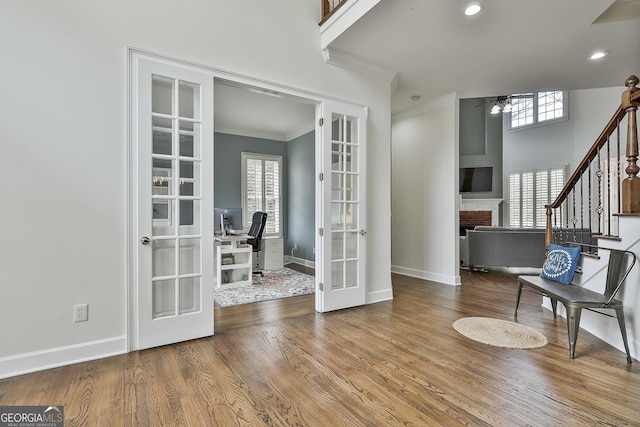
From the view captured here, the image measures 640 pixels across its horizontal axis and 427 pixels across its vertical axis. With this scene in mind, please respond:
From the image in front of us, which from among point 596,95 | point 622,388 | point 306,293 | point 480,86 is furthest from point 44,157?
point 596,95

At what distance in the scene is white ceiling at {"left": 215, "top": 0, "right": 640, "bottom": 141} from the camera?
2738mm

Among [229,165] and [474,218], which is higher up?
[229,165]

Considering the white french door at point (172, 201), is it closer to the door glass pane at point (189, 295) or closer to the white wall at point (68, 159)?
the door glass pane at point (189, 295)

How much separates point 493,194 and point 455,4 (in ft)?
28.1

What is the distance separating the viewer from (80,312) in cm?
225

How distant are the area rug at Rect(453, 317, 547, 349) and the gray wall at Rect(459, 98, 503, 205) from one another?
8.07 metres

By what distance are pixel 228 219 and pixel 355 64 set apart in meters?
3.43

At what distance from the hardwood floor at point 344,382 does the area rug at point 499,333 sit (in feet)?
0.35

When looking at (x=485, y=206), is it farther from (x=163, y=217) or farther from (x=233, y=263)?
(x=163, y=217)

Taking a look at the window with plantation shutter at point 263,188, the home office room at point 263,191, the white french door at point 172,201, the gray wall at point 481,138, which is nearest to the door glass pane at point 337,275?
the home office room at point 263,191

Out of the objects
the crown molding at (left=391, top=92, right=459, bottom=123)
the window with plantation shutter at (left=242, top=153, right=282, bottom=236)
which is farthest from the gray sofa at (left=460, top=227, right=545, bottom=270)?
the window with plantation shutter at (left=242, top=153, right=282, bottom=236)

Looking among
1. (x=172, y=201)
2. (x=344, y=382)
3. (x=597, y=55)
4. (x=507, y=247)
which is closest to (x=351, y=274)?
(x=344, y=382)

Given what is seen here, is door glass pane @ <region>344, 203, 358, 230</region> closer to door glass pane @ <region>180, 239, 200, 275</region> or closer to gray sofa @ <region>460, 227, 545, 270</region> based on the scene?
door glass pane @ <region>180, 239, 200, 275</region>

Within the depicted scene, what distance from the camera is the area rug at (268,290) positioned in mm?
3980
